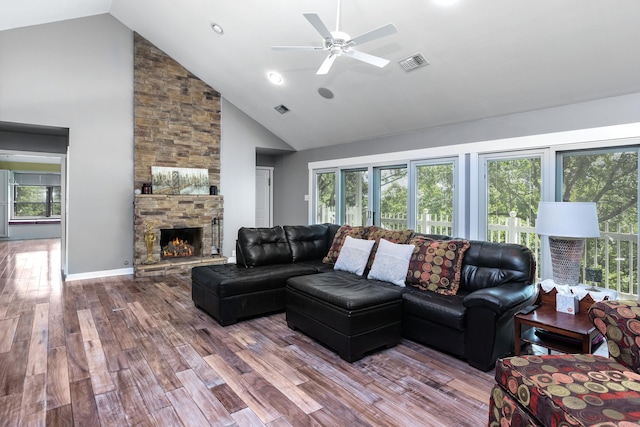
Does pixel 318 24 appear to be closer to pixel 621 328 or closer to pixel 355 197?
pixel 621 328

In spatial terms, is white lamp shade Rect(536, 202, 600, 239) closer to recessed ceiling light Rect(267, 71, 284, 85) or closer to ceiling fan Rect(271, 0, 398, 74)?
ceiling fan Rect(271, 0, 398, 74)

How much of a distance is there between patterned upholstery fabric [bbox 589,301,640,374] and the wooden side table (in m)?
0.49

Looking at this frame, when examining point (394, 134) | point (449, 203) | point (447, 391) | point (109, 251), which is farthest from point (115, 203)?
point (447, 391)

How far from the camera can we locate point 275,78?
5.43 meters

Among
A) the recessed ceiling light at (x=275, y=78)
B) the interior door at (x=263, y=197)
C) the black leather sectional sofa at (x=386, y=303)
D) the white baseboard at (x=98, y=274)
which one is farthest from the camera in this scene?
the interior door at (x=263, y=197)

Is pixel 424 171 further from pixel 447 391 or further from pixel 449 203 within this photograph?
pixel 447 391

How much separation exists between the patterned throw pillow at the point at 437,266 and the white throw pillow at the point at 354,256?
56cm

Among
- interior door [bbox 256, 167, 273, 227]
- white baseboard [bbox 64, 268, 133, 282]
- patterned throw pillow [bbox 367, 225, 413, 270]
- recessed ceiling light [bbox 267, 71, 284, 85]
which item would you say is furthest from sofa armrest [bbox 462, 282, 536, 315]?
interior door [bbox 256, 167, 273, 227]

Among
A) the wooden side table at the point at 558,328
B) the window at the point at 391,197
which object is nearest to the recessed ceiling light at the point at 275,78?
the window at the point at 391,197

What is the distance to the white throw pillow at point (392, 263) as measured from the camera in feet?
11.6

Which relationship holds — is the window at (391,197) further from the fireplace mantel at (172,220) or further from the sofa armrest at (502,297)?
the fireplace mantel at (172,220)

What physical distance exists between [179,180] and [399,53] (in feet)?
14.3

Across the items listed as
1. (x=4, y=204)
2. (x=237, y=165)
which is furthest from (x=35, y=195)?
(x=237, y=165)

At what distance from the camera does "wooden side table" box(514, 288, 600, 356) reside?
2.39m
